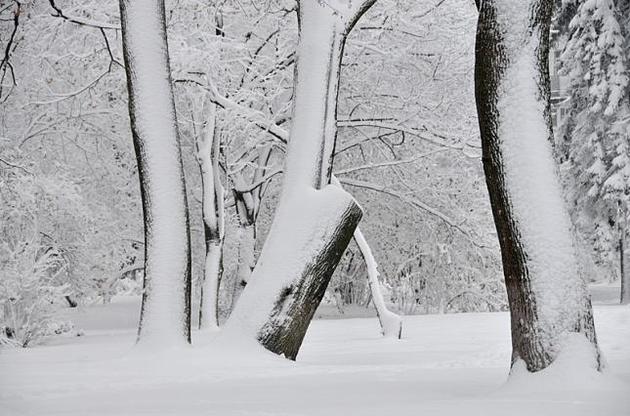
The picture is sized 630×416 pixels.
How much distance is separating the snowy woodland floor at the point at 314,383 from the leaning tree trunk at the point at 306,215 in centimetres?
41

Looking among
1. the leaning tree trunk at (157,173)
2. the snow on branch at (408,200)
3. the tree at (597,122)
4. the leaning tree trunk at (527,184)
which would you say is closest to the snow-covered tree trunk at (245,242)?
the snow on branch at (408,200)

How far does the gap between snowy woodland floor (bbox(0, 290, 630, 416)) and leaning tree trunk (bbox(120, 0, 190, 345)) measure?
0.52m

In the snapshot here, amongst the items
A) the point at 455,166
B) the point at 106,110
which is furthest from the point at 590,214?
the point at 106,110

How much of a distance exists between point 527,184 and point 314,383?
2405 millimetres

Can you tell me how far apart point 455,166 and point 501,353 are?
1174 centimetres

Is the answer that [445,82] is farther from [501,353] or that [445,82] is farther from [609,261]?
[609,261]

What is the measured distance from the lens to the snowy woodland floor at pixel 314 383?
218 inches

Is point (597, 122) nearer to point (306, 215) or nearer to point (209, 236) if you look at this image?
point (209, 236)

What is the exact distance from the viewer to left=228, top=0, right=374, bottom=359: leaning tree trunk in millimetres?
8734

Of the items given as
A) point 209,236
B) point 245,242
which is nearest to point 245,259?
point 245,242

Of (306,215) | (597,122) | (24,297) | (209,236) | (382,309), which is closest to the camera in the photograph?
(306,215)

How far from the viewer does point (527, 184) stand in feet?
20.7

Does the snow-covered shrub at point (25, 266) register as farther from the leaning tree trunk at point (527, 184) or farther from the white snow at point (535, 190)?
the white snow at point (535, 190)

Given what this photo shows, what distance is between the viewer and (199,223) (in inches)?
914
